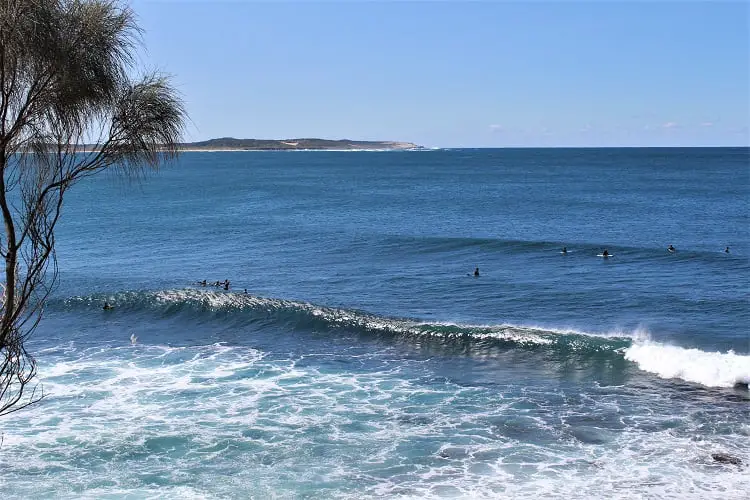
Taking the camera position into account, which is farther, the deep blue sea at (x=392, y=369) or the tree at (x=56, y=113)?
the deep blue sea at (x=392, y=369)

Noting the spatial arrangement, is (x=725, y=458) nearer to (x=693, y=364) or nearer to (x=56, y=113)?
(x=693, y=364)

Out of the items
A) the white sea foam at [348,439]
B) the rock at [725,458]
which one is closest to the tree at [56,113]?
the white sea foam at [348,439]

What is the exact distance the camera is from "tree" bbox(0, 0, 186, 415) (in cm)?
653

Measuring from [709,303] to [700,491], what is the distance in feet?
70.0

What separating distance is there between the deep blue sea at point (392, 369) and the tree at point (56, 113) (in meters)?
1.57

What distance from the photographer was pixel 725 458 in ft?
62.3

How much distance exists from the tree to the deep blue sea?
1574 millimetres

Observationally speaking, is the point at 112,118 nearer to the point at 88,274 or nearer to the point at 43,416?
the point at 43,416

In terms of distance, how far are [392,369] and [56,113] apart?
71.6 feet

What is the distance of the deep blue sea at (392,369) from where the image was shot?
18.7 m

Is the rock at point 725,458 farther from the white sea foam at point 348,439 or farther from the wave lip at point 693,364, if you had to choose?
the wave lip at point 693,364

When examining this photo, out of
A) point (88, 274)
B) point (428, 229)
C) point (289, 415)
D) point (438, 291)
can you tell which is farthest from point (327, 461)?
point (428, 229)

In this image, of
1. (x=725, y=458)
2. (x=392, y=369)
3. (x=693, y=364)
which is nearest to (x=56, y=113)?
(x=725, y=458)

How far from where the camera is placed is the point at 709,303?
36469 mm
